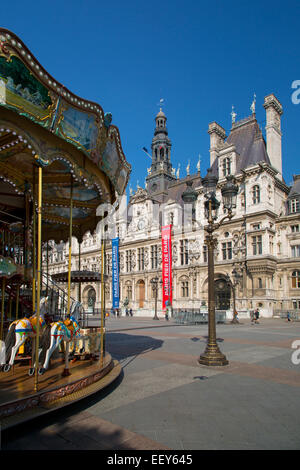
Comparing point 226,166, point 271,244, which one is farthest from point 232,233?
point 226,166

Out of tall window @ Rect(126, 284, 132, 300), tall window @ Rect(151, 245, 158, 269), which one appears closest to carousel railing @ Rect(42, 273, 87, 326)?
tall window @ Rect(151, 245, 158, 269)

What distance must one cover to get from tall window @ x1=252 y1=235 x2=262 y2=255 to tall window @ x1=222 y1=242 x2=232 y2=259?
126 inches

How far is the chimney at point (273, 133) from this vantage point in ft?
133

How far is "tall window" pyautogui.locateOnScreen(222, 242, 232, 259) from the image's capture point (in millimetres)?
38819

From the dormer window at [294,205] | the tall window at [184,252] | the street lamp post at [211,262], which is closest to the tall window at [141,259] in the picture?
the tall window at [184,252]

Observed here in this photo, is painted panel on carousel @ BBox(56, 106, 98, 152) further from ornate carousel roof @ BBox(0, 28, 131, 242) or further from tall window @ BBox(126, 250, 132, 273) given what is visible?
tall window @ BBox(126, 250, 132, 273)

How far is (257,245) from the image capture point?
36000 mm

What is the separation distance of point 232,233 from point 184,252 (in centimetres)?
781

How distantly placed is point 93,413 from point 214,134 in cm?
4662

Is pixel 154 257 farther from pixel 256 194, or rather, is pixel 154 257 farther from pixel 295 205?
pixel 295 205

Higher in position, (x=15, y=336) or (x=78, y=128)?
(x=78, y=128)

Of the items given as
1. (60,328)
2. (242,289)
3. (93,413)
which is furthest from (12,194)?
(242,289)

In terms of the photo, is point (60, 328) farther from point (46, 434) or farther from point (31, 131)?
point (31, 131)
